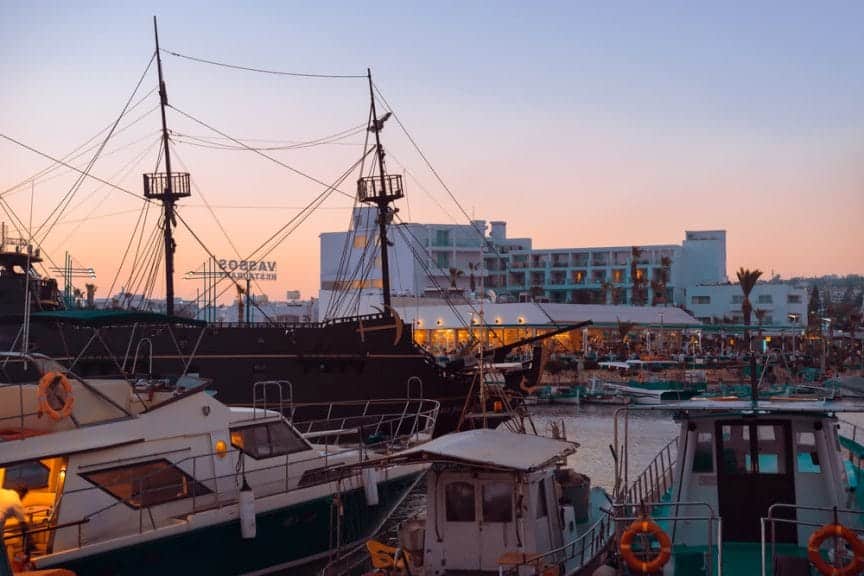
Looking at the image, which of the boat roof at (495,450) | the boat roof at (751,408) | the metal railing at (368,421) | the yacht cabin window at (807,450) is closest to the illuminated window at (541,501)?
the boat roof at (495,450)

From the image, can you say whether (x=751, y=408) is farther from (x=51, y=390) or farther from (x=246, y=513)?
(x=51, y=390)

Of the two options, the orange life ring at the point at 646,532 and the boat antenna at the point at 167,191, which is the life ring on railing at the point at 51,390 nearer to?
the orange life ring at the point at 646,532

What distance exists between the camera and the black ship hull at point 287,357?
31.0 metres

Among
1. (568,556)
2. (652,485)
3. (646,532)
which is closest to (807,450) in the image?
(652,485)

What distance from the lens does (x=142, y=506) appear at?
16109 mm

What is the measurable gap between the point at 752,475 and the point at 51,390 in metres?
10.0

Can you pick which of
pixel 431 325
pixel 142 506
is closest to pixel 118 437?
pixel 142 506

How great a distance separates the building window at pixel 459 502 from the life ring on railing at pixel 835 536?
4.38 m

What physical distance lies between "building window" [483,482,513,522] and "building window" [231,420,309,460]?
17.9 feet

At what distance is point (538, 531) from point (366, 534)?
672 centimetres

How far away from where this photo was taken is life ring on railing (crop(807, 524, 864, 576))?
11.4m

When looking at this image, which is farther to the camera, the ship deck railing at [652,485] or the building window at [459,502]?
the ship deck railing at [652,485]

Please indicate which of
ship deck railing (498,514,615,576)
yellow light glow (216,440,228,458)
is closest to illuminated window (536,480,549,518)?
ship deck railing (498,514,615,576)

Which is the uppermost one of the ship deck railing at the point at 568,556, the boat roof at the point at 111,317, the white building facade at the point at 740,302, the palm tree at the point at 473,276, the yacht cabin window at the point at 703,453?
the palm tree at the point at 473,276
